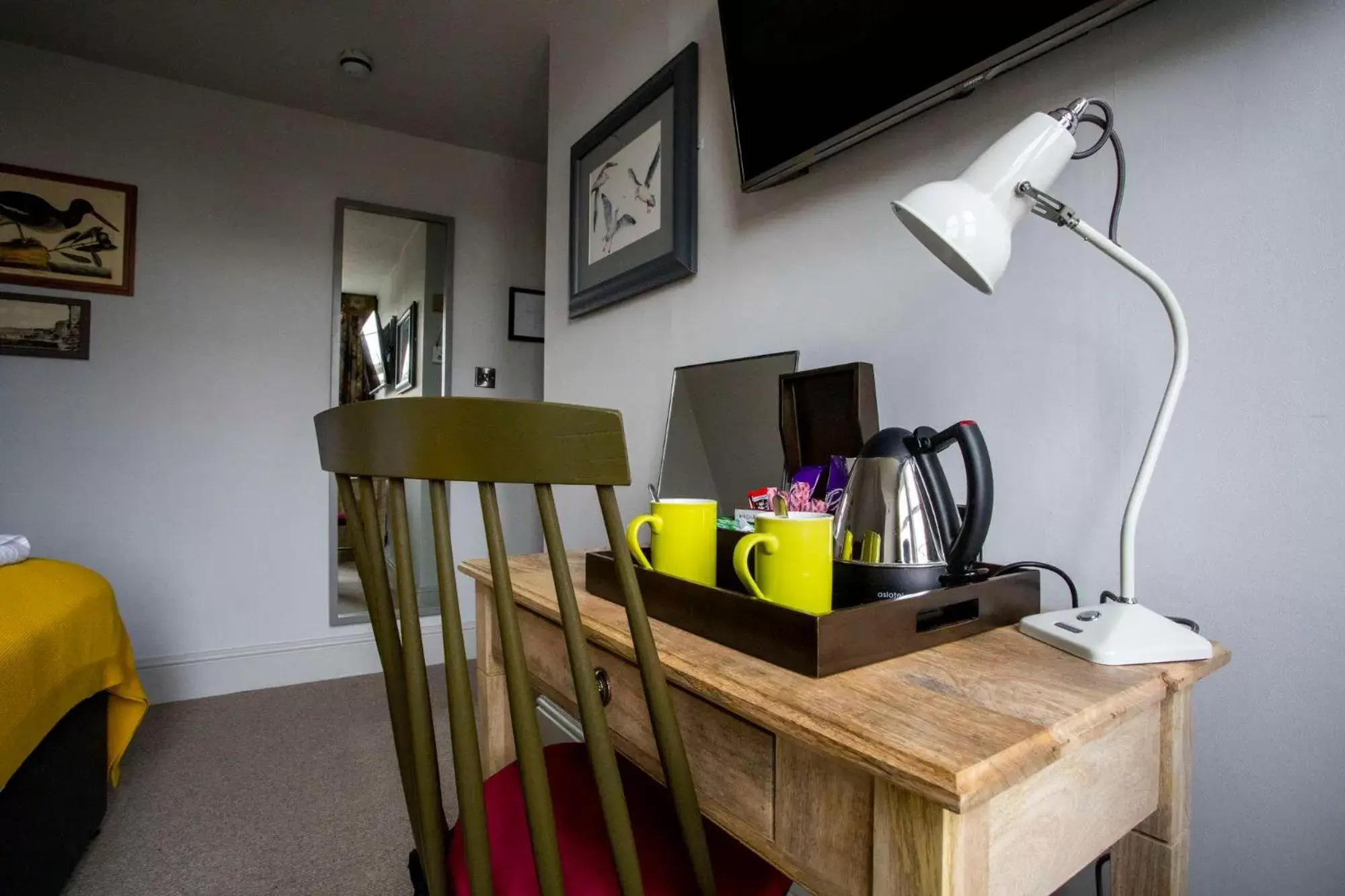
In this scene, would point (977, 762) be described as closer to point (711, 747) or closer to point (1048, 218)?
point (711, 747)

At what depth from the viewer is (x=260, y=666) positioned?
115 inches

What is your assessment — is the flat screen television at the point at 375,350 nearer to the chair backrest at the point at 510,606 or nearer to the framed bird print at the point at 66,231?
the framed bird print at the point at 66,231

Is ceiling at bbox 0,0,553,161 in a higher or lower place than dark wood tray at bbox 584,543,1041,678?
higher

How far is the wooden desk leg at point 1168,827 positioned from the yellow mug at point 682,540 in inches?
20.5

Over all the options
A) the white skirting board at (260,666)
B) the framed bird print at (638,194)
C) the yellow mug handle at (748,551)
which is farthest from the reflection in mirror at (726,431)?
the white skirting board at (260,666)

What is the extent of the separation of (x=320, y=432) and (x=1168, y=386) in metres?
0.94

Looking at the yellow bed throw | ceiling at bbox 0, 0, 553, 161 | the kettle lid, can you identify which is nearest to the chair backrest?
the kettle lid

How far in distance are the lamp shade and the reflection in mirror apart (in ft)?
1.93

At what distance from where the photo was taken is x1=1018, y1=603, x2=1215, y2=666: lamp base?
0.65 metres

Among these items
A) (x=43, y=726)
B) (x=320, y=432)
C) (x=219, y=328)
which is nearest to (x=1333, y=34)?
(x=320, y=432)

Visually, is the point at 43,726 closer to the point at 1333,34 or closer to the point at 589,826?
the point at 589,826

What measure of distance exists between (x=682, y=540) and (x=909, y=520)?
290 mm

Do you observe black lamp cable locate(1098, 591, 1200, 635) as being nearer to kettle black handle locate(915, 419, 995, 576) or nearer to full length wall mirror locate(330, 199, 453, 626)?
kettle black handle locate(915, 419, 995, 576)

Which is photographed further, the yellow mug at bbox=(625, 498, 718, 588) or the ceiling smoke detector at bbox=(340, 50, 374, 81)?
the ceiling smoke detector at bbox=(340, 50, 374, 81)
